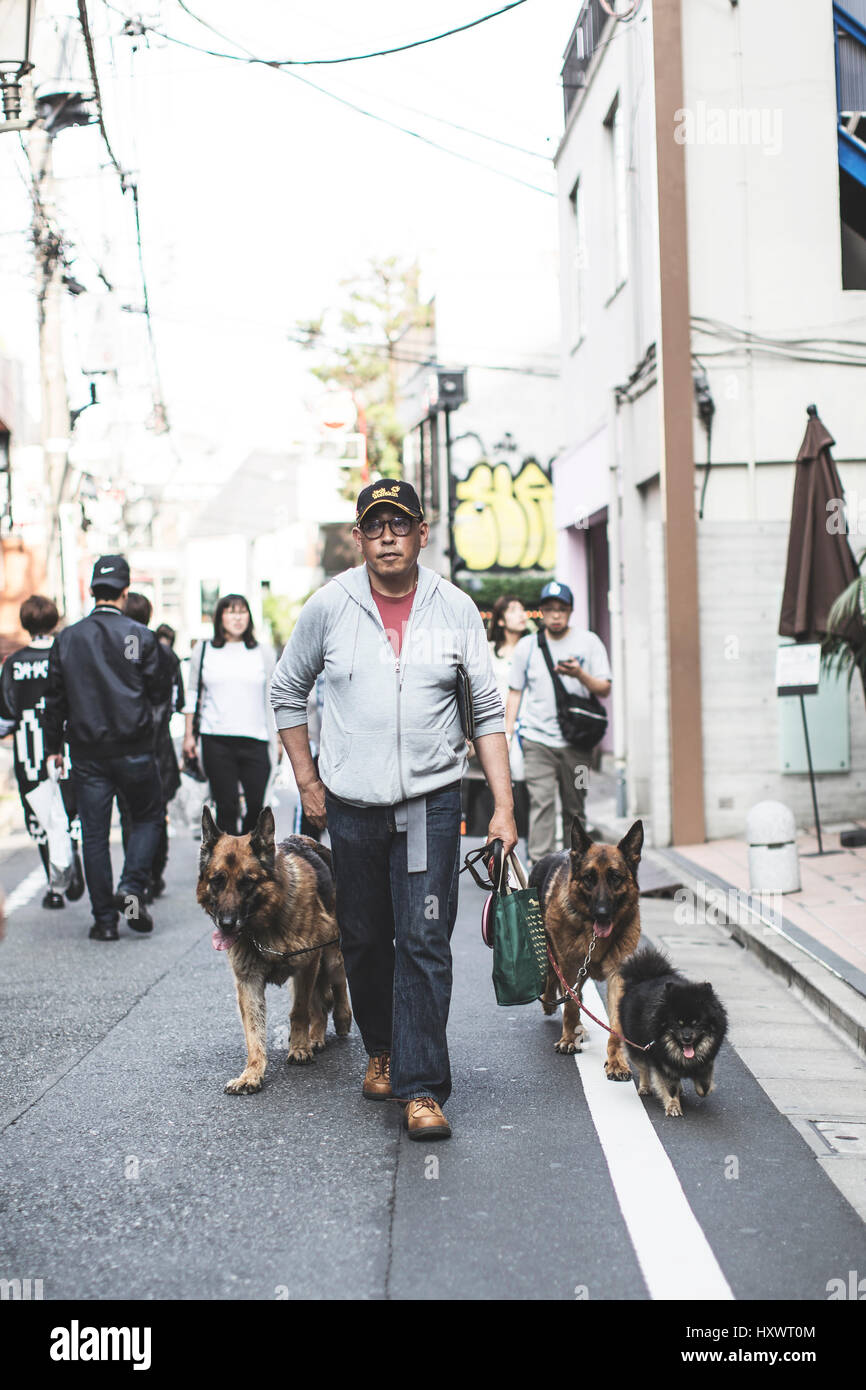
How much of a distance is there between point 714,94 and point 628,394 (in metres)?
3.09

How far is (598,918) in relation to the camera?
5.80m

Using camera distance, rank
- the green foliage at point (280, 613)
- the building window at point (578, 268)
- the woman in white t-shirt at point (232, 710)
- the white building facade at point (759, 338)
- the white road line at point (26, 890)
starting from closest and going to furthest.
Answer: the woman in white t-shirt at point (232, 710) < the white road line at point (26, 890) < the white building facade at point (759, 338) < the building window at point (578, 268) < the green foliage at point (280, 613)

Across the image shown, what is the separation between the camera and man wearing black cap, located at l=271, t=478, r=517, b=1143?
5.00 m

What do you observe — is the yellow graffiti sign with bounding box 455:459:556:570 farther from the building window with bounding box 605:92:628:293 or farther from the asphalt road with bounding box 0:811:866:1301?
the asphalt road with bounding box 0:811:866:1301

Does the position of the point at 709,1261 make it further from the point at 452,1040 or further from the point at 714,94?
the point at 714,94

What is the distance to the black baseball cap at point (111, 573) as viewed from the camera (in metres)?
9.19

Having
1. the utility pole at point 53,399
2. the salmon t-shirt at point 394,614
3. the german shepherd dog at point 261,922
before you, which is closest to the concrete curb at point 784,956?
the german shepherd dog at point 261,922

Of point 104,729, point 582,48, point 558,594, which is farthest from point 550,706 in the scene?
point 582,48

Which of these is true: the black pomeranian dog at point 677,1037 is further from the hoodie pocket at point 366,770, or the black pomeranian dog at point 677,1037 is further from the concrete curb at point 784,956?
the hoodie pocket at point 366,770

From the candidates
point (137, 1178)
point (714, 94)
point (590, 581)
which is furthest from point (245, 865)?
point (590, 581)

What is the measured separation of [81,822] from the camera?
906 cm

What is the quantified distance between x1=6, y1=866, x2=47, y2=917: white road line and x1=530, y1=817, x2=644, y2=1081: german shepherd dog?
5184 mm

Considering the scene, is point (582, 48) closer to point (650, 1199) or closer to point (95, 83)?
point (95, 83)

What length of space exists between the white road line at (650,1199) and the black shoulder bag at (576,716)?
144 inches
